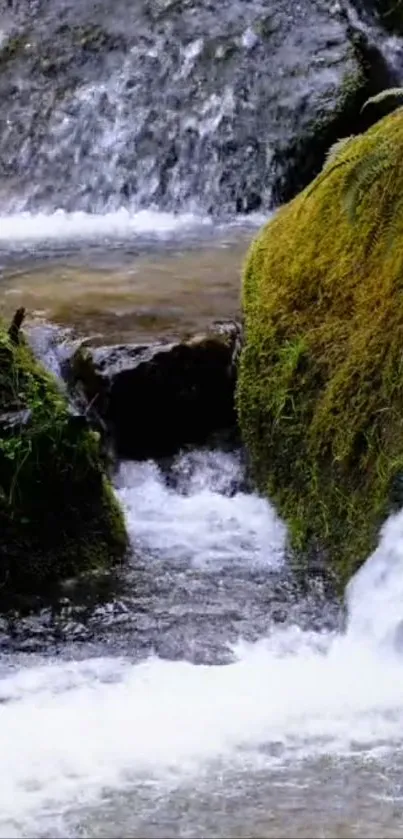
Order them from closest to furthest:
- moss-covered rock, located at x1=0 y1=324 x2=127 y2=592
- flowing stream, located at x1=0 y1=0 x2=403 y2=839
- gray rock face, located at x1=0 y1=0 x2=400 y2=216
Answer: flowing stream, located at x1=0 y1=0 x2=403 y2=839 < moss-covered rock, located at x1=0 y1=324 x2=127 y2=592 < gray rock face, located at x1=0 y1=0 x2=400 y2=216

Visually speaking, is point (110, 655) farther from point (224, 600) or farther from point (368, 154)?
point (368, 154)

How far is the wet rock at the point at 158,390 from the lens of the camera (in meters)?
5.68

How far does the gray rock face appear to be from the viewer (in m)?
10.6

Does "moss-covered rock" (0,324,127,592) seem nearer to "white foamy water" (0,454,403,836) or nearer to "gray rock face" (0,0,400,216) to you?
"white foamy water" (0,454,403,836)

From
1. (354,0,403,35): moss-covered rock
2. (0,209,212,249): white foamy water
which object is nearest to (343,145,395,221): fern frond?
(0,209,212,249): white foamy water

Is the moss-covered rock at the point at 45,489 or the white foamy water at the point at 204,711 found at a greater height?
the moss-covered rock at the point at 45,489

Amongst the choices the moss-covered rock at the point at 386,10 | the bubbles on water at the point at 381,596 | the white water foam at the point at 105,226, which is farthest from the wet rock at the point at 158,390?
the moss-covered rock at the point at 386,10

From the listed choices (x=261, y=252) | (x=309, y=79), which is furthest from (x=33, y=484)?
(x=309, y=79)

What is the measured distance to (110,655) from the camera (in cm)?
421

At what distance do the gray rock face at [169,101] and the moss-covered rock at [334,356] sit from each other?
16.1 ft

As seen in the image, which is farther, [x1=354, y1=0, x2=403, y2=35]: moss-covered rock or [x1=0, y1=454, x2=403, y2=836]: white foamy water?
[x1=354, y1=0, x2=403, y2=35]: moss-covered rock

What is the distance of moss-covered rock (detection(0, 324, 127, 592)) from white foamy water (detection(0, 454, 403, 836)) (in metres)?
0.31

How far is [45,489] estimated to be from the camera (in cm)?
482

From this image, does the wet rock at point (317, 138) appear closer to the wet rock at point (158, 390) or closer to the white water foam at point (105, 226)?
the white water foam at point (105, 226)
